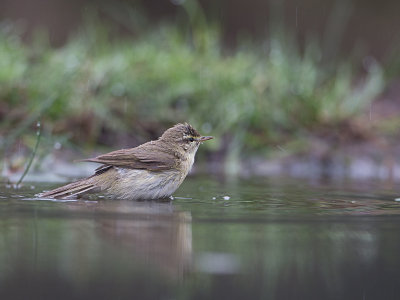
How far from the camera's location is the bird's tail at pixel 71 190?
17.8 feet

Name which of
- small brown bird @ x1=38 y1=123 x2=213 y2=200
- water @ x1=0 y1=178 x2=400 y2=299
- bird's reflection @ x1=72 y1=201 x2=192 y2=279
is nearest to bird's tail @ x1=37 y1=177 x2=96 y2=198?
small brown bird @ x1=38 y1=123 x2=213 y2=200

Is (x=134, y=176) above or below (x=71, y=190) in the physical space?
above

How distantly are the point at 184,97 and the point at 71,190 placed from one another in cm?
442

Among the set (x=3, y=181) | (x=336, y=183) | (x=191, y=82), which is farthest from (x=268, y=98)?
(x=3, y=181)

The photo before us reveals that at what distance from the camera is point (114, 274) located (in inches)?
117

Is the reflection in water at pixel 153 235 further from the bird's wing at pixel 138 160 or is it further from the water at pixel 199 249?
the bird's wing at pixel 138 160

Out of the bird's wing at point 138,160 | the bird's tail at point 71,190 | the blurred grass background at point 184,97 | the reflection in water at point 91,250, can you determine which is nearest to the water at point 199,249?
the reflection in water at point 91,250

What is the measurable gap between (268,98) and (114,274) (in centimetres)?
712

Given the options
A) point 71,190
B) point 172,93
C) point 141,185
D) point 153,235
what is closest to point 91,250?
point 153,235

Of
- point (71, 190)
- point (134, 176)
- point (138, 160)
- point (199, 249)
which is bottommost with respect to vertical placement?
point (199, 249)

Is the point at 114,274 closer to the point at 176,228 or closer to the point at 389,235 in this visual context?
the point at 176,228

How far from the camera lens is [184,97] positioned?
9695 millimetres

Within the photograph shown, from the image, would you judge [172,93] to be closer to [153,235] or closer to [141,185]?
[141,185]

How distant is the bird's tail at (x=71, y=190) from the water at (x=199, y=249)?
0.16 m
